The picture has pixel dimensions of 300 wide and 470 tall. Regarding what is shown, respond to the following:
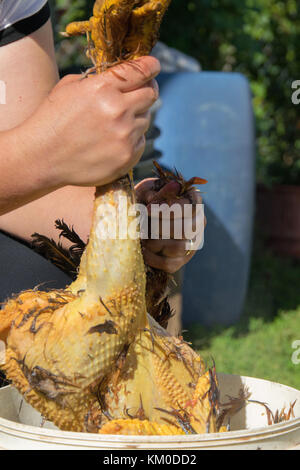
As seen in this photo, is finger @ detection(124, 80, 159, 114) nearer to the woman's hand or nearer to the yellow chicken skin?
the yellow chicken skin

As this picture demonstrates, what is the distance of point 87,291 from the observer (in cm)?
101

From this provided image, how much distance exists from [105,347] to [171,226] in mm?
314

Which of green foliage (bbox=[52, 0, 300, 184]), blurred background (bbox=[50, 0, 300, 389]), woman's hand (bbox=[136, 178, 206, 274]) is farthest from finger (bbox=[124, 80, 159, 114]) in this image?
green foliage (bbox=[52, 0, 300, 184])

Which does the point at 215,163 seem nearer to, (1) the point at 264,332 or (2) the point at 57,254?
(1) the point at 264,332

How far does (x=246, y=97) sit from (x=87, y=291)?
2611 mm

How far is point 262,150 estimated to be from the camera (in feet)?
17.6

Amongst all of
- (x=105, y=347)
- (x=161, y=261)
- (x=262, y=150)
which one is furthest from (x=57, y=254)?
(x=262, y=150)

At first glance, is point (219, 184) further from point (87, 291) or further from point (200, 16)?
point (87, 291)

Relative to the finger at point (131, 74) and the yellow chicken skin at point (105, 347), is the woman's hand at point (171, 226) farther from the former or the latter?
the finger at point (131, 74)

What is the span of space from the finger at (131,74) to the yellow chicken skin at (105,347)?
4cm

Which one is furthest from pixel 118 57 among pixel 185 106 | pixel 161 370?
pixel 185 106

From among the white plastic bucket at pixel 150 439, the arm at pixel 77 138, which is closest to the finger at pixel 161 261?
the arm at pixel 77 138

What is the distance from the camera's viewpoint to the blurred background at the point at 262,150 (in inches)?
124
